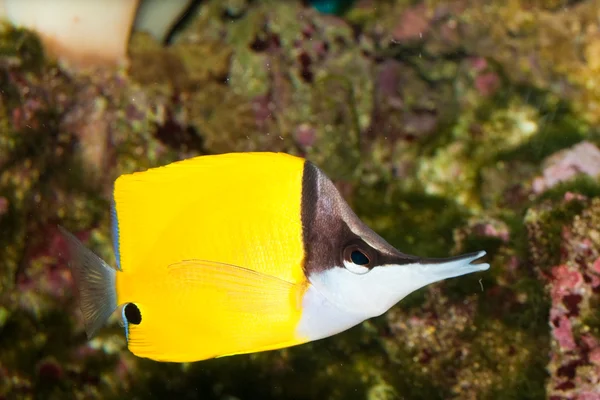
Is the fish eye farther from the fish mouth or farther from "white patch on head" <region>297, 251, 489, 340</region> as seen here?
the fish mouth

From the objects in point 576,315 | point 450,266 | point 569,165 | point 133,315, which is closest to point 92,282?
point 133,315

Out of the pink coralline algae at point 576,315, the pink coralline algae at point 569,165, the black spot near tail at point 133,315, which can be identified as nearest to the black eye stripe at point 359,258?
the black spot near tail at point 133,315

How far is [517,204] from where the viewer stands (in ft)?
12.1

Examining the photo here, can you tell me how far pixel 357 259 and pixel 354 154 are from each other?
106 inches

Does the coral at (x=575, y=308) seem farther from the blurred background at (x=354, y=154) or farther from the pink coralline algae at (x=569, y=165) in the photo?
the pink coralline algae at (x=569, y=165)

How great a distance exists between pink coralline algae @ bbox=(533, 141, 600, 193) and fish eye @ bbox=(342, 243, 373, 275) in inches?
85.7

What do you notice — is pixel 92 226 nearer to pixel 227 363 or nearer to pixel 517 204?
pixel 227 363

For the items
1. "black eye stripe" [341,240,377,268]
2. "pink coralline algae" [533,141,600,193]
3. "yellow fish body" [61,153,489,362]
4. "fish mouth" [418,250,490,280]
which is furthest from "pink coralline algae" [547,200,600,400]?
"black eye stripe" [341,240,377,268]

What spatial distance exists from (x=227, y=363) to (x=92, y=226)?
140 cm

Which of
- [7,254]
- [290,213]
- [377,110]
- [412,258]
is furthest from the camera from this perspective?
[377,110]

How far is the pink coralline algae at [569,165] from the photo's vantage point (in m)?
3.19

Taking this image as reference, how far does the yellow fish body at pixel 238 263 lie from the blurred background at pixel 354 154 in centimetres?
128

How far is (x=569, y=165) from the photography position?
10.7 ft

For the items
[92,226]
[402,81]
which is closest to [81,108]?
[92,226]
